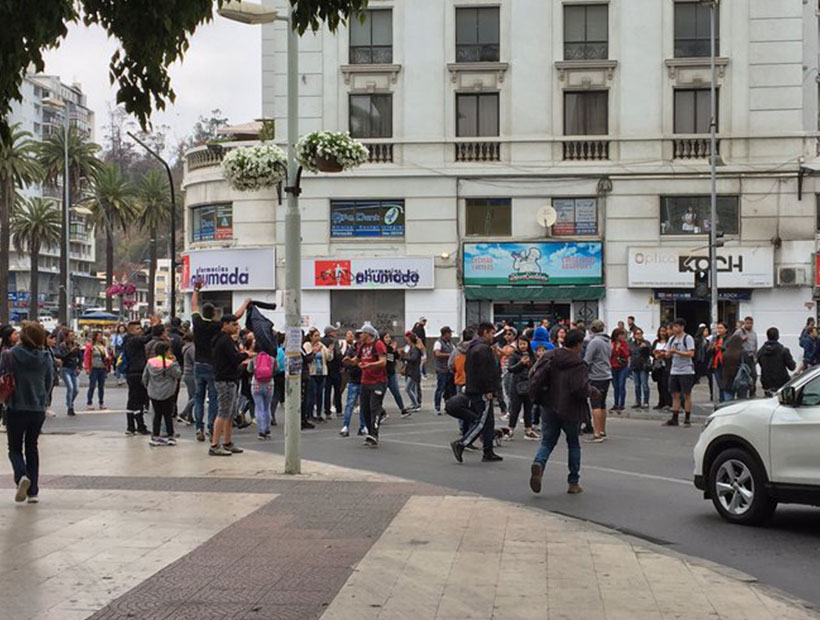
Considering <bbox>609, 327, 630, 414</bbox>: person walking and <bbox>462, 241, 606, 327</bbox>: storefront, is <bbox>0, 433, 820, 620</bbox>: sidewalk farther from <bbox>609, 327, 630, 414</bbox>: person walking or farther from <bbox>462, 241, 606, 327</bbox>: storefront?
<bbox>462, 241, 606, 327</bbox>: storefront

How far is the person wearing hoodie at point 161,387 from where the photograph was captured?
15.5 metres

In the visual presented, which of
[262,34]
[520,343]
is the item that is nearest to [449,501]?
[520,343]

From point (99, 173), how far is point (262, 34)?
2330 cm

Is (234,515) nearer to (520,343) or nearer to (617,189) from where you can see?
(520,343)

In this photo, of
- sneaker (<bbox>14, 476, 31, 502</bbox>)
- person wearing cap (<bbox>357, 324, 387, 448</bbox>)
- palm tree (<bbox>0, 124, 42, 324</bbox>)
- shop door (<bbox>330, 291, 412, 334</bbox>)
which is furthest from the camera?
palm tree (<bbox>0, 124, 42, 324</bbox>)

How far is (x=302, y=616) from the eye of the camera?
6.31 m

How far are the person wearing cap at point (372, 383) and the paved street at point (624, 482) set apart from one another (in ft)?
1.28

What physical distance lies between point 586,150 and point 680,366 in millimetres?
16529

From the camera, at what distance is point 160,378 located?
15.6 metres

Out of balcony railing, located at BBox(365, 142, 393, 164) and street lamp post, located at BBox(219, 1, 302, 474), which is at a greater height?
balcony railing, located at BBox(365, 142, 393, 164)

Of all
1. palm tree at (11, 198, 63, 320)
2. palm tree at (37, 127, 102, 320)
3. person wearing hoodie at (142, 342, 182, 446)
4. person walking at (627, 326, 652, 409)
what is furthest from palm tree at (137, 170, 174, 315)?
person wearing hoodie at (142, 342, 182, 446)

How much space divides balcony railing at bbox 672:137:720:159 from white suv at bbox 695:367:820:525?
25.1 meters

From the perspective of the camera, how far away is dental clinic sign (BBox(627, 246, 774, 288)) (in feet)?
109

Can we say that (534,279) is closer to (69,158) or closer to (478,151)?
(478,151)
